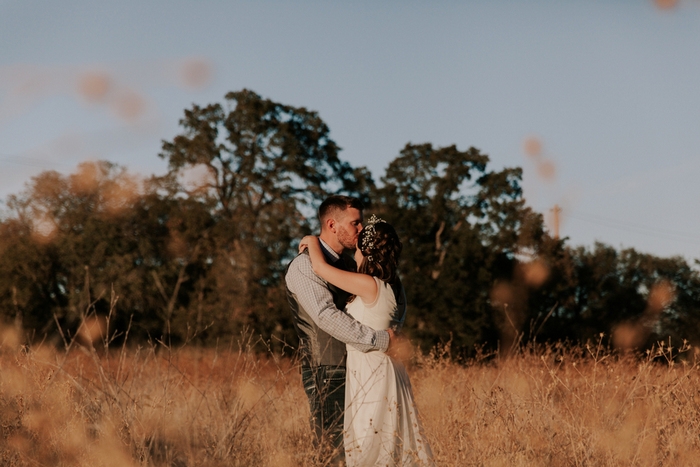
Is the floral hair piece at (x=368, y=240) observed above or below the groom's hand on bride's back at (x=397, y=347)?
above

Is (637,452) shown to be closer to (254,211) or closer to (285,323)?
(285,323)

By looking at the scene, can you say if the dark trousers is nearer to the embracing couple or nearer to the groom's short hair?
the embracing couple

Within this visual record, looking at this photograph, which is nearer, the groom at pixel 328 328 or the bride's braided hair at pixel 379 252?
the groom at pixel 328 328

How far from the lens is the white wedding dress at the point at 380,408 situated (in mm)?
4223

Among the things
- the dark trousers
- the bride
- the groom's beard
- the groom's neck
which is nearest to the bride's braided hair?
the bride

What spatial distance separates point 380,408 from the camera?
4.26 m

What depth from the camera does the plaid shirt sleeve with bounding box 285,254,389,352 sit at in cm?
419

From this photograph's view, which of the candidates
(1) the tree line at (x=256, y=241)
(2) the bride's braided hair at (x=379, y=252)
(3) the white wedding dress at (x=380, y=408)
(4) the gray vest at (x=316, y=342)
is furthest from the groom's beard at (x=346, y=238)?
(1) the tree line at (x=256, y=241)

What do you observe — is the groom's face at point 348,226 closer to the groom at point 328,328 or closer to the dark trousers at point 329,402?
the groom at point 328,328

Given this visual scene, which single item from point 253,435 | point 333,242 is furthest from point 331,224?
point 253,435

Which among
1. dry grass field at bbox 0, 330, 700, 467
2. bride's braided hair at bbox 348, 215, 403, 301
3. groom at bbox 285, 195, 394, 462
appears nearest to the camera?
dry grass field at bbox 0, 330, 700, 467

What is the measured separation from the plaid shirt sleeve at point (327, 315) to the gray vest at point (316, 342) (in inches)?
4.2

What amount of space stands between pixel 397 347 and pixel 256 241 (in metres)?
23.2

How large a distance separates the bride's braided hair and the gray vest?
32 cm
